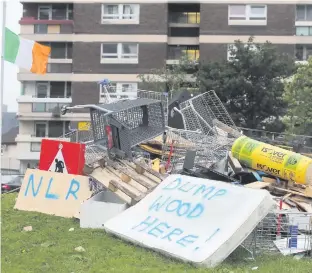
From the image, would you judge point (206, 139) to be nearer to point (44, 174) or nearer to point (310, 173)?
point (310, 173)

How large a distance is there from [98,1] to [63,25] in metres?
2.93

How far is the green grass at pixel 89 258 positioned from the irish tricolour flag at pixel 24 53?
2185 mm

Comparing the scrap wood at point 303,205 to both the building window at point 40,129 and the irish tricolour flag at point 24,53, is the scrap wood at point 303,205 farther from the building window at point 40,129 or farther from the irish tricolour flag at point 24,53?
the building window at point 40,129

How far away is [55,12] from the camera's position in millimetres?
36031


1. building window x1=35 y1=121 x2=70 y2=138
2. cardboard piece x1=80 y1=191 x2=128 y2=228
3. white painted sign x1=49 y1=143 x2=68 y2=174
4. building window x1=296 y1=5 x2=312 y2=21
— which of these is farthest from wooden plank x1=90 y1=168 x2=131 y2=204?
building window x1=296 y1=5 x2=312 y2=21

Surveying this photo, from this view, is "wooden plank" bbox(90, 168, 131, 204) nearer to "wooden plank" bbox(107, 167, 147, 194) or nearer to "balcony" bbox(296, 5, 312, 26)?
"wooden plank" bbox(107, 167, 147, 194)

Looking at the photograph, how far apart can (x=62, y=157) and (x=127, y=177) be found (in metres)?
1.28

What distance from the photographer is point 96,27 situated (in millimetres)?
33938

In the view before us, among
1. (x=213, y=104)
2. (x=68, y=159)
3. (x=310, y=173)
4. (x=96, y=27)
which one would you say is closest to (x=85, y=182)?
(x=68, y=159)

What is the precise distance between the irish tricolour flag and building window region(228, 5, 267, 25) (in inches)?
1089

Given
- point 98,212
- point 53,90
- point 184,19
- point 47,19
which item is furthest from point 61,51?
point 98,212

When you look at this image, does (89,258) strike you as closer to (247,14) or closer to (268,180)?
(268,180)

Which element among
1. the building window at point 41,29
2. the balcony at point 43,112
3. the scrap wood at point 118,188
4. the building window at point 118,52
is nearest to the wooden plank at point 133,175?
the scrap wood at point 118,188

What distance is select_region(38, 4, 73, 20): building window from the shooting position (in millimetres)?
35744
